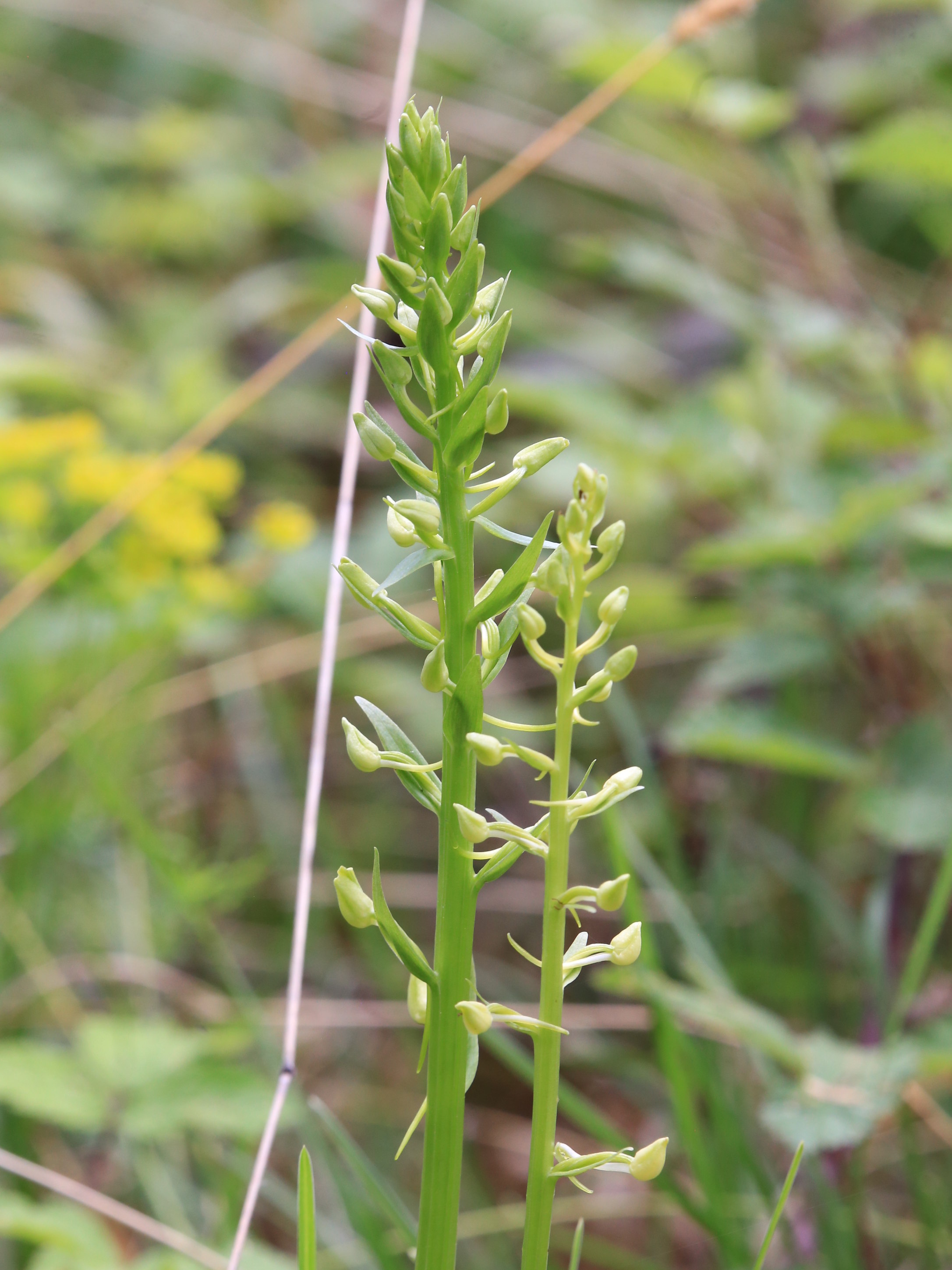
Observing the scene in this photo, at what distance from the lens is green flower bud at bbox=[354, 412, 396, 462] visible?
22.1 inches

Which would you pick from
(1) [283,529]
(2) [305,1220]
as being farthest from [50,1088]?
(1) [283,529]

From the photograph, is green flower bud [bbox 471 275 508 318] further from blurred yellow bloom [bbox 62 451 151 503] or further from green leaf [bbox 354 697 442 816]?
blurred yellow bloom [bbox 62 451 151 503]

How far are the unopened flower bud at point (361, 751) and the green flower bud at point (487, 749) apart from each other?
53mm

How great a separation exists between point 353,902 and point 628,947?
14 centimetres

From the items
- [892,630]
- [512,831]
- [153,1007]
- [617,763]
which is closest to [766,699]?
[892,630]

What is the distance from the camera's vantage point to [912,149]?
189cm

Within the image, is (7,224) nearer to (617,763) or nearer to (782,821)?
(617,763)

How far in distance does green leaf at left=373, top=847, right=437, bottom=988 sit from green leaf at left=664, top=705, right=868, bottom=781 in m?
0.96

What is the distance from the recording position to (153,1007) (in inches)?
71.0

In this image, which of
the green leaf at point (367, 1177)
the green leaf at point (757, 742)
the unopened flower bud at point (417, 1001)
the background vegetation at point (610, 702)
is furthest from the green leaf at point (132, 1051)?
the unopened flower bud at point (417, 1001)

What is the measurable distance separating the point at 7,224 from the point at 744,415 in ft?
8.27

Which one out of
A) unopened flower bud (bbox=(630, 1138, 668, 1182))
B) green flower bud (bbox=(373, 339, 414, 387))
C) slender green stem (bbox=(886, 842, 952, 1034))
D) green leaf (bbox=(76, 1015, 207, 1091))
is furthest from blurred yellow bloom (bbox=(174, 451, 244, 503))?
unopened flower bud (bbox=(630, 1138, 668, 1182))

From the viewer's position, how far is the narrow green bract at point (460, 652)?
0.55m

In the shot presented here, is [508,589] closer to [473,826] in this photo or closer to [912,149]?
[473,826]
